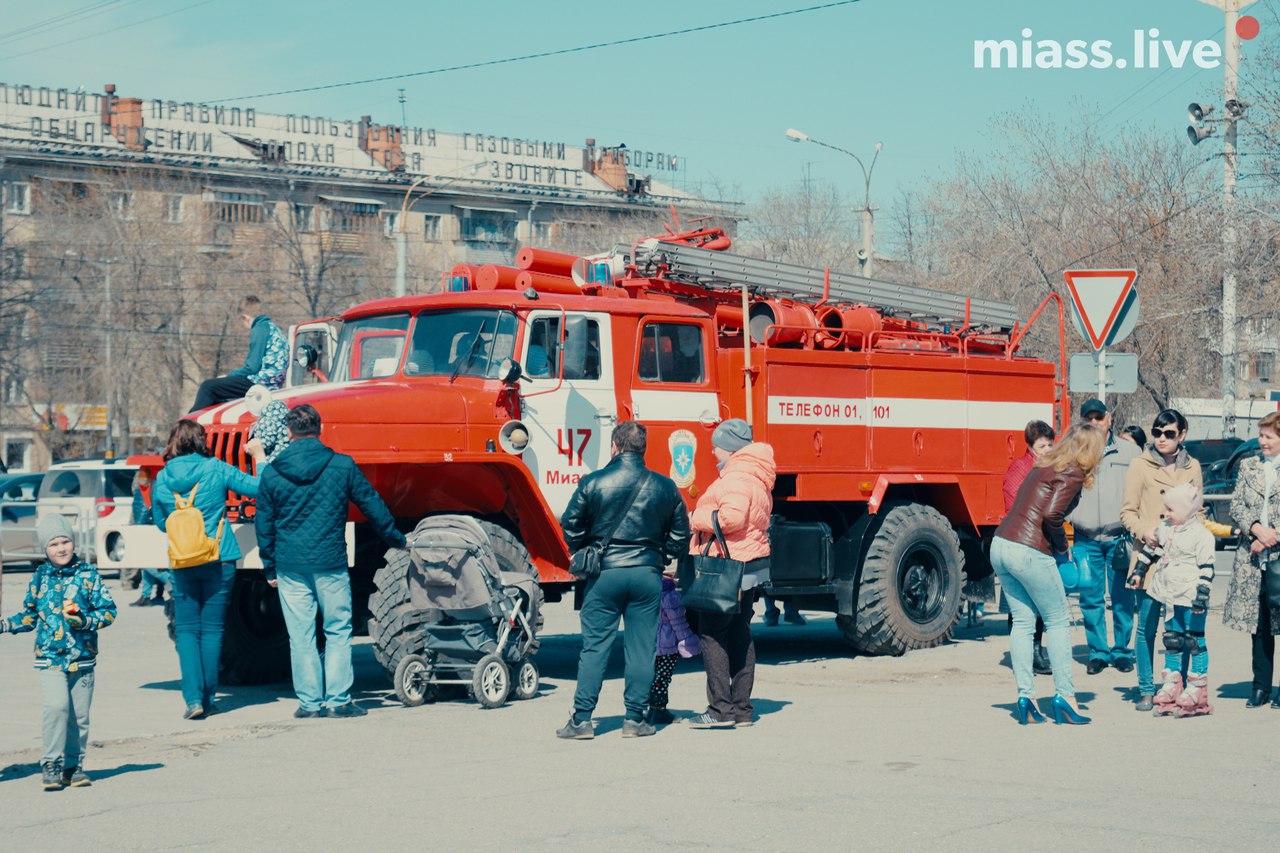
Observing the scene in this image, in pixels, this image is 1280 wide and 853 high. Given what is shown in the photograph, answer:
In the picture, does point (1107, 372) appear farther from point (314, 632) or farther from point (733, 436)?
point (314, 632)

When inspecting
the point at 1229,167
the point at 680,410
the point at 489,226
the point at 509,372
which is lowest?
the point at 680,410

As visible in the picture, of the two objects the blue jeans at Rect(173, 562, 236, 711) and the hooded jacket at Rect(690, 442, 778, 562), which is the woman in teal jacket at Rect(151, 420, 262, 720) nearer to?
the blue jeans at Rect(173, 562, 236, 711)

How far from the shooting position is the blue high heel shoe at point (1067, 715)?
1011cm

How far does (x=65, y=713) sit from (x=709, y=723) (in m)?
3.86

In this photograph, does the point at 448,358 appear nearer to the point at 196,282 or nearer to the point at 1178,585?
the point at 1178,585

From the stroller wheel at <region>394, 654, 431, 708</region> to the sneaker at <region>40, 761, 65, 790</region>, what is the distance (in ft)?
9.79

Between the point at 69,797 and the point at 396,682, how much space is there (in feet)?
10.3

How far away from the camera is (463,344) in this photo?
12500 millimetres

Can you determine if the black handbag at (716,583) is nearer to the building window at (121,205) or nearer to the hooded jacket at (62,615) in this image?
the hooded jacket at (62,615)

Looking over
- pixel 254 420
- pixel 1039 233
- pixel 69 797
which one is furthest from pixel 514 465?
pixel 1039 233

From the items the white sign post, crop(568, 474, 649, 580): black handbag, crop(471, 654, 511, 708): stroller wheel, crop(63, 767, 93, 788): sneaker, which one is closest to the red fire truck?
crop(471, 654, 511, 708): stroller wheel

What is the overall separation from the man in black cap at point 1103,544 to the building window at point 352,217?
53322mm

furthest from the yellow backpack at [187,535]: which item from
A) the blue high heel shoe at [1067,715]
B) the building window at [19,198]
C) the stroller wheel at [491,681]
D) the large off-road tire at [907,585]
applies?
the building window at [19,198]

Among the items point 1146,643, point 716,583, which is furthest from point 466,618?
point 1146,643
